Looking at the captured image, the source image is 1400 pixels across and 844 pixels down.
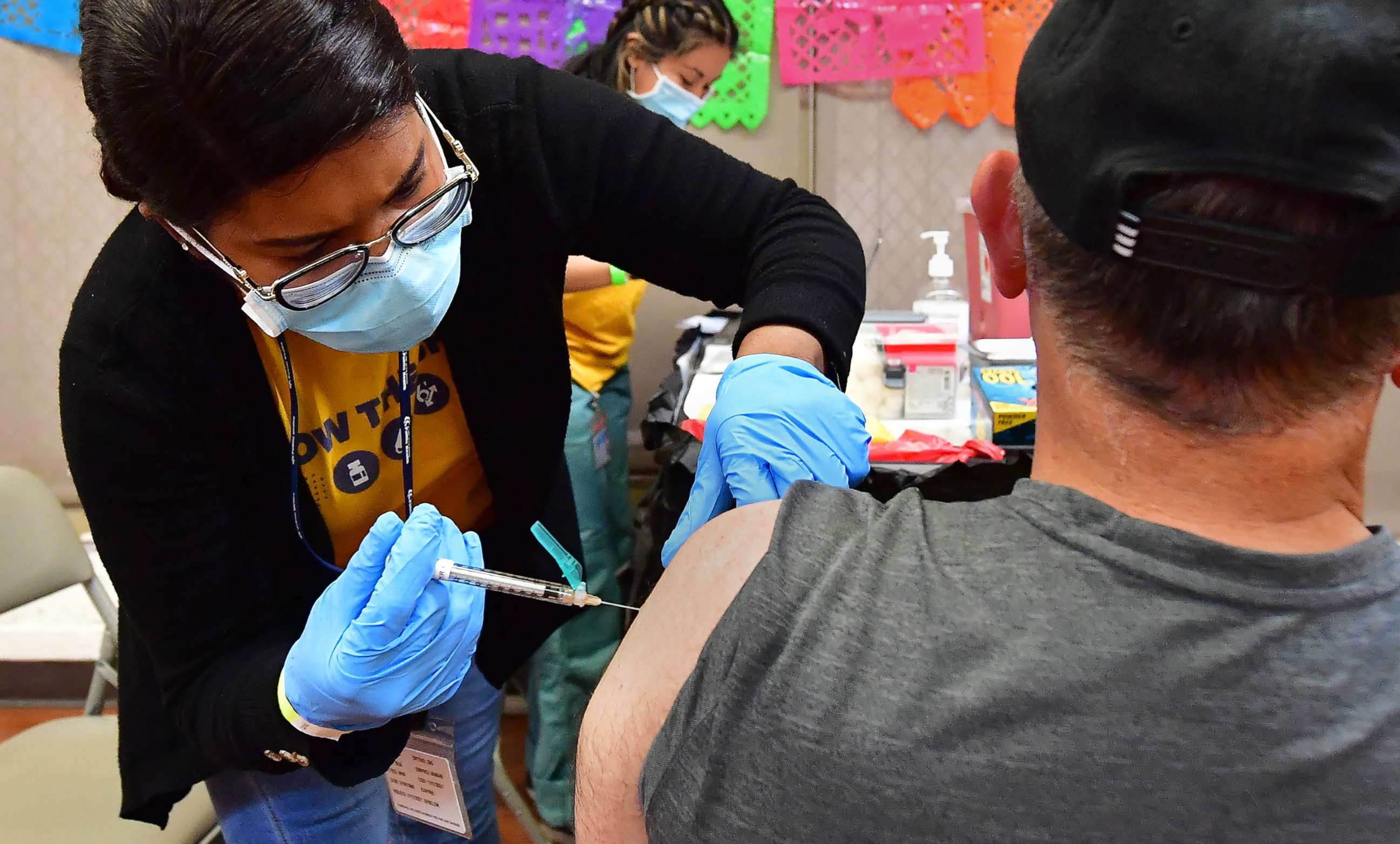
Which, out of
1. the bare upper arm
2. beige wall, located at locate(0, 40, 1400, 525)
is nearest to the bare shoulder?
the bare upper arm

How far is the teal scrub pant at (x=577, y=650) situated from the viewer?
2051 millimetres

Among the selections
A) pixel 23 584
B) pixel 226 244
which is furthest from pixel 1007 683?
pixel 23 584

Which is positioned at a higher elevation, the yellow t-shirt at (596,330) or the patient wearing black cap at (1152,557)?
the patient wearing black cap at (1152,557)

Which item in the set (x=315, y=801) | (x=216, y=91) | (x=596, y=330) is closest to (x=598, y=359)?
(x=596, y=330)

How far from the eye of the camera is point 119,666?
110 centimetres

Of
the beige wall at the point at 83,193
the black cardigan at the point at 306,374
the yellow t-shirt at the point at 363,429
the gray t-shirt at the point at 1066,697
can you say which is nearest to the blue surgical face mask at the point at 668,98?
the beige wall at the point at 83,193

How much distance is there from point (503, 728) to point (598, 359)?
1.10 m

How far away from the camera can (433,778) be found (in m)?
1.22

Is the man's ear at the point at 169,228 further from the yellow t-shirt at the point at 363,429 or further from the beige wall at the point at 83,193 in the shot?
the beige wall at the point at 83,193

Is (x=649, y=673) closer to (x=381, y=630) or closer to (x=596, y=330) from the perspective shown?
(x=381, y=630)

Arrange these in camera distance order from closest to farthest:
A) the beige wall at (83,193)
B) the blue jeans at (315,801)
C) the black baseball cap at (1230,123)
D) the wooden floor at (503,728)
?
the black baseball cap at (1230,123), the blue jeans at (315,801), the wooden floor at (503,728), the beige wall at (83,193)

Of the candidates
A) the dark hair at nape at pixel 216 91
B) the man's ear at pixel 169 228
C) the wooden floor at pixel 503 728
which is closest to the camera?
the dark hair at nape at pixel 216 91

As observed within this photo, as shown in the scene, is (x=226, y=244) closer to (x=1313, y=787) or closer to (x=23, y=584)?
(x=1313, y=787)

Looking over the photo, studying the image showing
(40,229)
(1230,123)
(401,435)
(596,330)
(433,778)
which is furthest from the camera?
(40,229)
